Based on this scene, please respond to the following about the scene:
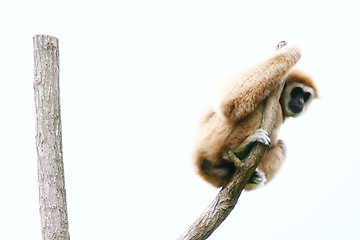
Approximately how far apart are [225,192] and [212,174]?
0.75 meters

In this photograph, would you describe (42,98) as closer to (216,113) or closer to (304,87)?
(216,113)

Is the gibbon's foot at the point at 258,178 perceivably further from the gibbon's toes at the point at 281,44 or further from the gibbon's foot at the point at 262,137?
the gibbon's toes at the point at 281,44

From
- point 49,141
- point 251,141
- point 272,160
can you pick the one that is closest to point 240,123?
point 251,141

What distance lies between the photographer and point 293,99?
220 inches

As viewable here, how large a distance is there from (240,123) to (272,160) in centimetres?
81

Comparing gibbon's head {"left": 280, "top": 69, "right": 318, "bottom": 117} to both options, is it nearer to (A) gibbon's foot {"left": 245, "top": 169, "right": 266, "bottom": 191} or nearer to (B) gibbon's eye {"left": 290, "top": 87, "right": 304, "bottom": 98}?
(B) gibbon's eye {"left": 290, "top": 87, "right": 304, "bottom": 98}

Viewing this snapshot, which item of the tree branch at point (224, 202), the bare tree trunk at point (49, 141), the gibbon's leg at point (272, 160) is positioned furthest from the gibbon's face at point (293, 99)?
the bare tree trunk at point (49, 141)

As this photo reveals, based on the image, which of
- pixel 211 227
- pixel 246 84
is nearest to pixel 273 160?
pixel 246 84

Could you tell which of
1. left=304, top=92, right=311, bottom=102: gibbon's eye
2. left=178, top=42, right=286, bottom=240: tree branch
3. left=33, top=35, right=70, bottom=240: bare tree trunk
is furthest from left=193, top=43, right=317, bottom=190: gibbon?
left=33, top=35, right=70, bottom=240: bare tree trunk

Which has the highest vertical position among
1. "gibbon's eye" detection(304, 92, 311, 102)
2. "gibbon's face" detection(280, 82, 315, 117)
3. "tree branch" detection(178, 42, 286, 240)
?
"gibbon's eye" detection(304, 92, 311, 102)

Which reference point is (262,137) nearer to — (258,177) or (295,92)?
(258,177)

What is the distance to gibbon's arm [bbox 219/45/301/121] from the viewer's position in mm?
4559

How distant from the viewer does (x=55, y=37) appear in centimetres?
407

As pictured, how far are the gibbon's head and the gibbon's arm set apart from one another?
0.89 m
